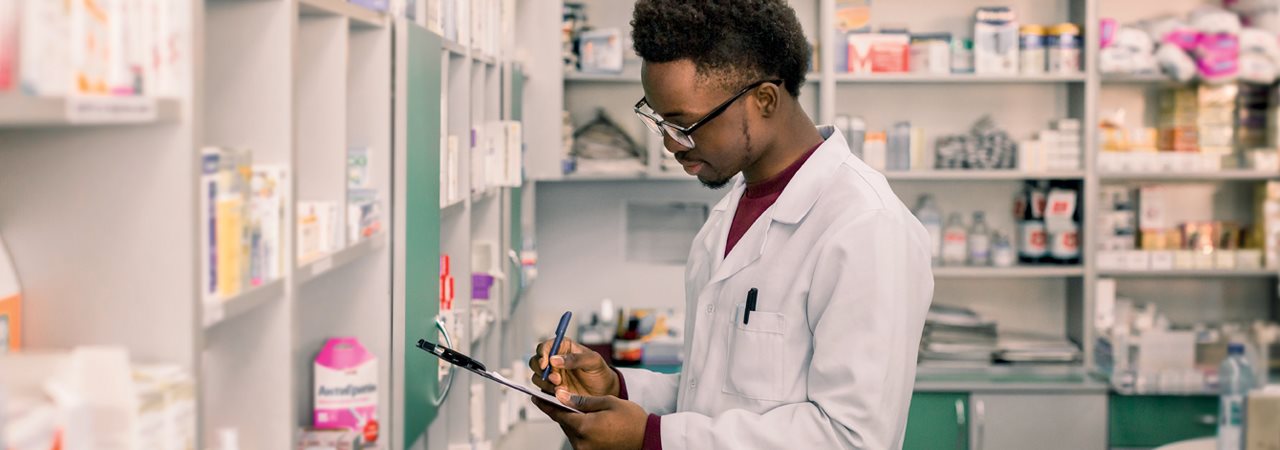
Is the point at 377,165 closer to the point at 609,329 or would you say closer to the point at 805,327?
the point at 805,327

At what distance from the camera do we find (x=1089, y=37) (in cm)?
495

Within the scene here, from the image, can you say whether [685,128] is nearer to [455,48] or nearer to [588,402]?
[588,402]

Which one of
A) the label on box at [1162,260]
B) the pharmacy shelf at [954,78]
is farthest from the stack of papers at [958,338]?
the pharmacy shelf at [954,78]

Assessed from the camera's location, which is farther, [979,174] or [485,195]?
[979,174]

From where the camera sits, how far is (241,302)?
1485mm

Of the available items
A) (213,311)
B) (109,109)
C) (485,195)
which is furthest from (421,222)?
(109,109)

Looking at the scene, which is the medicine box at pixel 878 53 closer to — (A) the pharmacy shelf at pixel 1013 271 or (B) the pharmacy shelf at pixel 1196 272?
(A) the pharmacy shelf at pixel 1013 271

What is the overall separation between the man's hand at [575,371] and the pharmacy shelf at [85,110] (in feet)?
3.33

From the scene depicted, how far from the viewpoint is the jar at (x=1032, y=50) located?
4973 millimetres

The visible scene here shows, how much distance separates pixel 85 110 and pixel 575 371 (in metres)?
1.32

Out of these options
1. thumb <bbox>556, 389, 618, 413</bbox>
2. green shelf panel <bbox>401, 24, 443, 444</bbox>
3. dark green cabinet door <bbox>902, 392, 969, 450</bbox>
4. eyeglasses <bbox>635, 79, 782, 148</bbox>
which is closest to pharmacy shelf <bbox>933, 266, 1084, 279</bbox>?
dark green cabinet door <bbox>902, 392, 969, 450</bbox>

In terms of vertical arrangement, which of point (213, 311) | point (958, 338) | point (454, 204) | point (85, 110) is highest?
point (85, 110)

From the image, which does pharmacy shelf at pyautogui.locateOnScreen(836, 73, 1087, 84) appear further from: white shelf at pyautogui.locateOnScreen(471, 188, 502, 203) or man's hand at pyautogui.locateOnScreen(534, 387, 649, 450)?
man's hand at pyautogui.locateOnScreen(534, 387, 649, 450)

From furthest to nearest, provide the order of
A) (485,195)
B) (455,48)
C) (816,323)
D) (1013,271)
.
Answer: (1013,271), (485,195), (455,48), (816,323)
